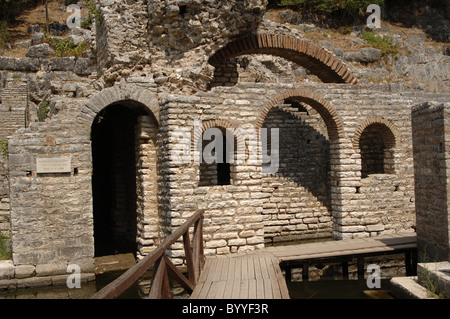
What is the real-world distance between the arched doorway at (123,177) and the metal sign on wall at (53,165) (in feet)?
4.16

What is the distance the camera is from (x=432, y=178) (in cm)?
646

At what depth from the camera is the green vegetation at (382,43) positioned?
17922mm

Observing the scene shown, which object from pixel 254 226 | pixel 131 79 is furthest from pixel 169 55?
pixel 254 226

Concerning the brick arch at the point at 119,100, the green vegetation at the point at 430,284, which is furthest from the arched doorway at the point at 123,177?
the green vegetation at the point at 430,284

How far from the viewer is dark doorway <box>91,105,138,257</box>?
33.8 feet

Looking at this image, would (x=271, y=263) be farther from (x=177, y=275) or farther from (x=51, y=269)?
(x=51, y=269)

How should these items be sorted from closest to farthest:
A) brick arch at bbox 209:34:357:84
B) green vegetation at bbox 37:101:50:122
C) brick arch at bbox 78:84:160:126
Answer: brick arch at bbox 78:84:160:126, green vegetation at bbox 37:101:50:122, brick arch at bbox 209:34:357:84

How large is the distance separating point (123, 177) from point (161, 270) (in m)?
7.41

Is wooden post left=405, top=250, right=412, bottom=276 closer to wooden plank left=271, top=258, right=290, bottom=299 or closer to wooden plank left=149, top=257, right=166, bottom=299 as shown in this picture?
wooden plank left=271, top=258, right=290, bottom=299

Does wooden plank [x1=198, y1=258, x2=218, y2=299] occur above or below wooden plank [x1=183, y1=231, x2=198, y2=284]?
below

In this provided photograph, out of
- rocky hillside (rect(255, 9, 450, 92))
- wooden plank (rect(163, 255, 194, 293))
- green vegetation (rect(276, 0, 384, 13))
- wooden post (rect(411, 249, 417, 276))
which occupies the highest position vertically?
green vegetation (rect(276, 0, 384, 13))

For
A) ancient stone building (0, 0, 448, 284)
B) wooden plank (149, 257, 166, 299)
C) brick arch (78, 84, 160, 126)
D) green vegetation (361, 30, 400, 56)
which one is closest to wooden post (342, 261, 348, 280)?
ancient stone building (0, 0, 448, 284)

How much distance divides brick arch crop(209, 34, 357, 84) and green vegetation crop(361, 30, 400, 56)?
333 inches
